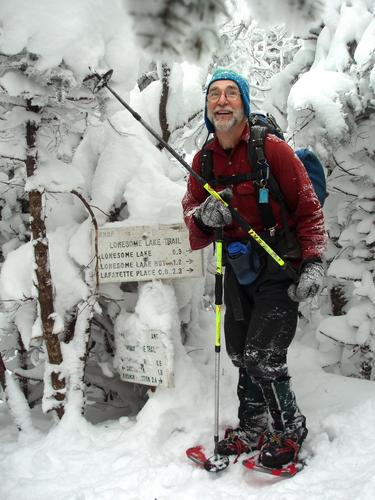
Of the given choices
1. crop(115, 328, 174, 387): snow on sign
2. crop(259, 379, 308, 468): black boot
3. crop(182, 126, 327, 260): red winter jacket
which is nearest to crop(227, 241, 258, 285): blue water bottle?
crop(182, 126, 327, 260): red winter jacket

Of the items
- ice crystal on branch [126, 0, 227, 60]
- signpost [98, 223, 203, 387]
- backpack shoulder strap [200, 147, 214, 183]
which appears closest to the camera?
ice crystal on branch [126, 0, 227, 60]

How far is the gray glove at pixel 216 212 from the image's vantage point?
3.34m

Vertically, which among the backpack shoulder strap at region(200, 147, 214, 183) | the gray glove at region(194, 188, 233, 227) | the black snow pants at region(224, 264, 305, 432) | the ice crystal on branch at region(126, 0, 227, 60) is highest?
the ice crystal on branch at region(126, 0, 227, 60)

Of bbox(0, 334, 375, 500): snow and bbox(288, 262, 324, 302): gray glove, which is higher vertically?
bbox(288, 262, 324, 302): gray glove

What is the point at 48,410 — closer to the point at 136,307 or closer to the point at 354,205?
the point at 136,307

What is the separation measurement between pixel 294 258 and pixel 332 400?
5.61ft

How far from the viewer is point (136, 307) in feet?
15.0

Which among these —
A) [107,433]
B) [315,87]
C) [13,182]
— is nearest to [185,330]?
[107,433]

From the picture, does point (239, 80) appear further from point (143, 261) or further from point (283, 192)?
point (143, 261)

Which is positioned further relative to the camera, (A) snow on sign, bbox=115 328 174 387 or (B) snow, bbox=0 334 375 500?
(A) snow on sign, bbox=115 328 174 387

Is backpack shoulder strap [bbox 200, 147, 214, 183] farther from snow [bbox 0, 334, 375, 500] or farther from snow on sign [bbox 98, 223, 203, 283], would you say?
snow [bbox 0, 334, 375, 500]

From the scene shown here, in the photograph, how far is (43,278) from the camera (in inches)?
159

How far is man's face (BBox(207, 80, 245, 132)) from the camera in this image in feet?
11.4

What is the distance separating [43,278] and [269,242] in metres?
1.97
